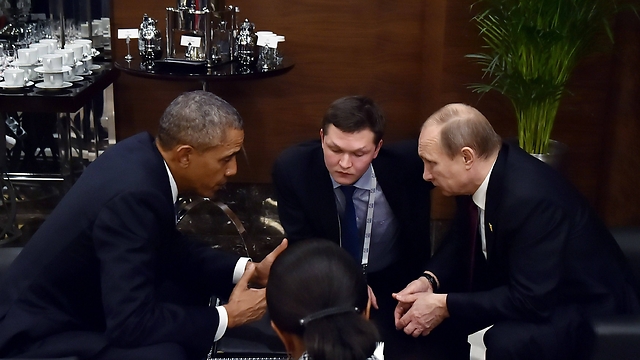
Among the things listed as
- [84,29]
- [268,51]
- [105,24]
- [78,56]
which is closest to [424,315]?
[268,51]

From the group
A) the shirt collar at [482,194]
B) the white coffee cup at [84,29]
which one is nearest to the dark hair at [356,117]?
the shirt collar at [482,194]

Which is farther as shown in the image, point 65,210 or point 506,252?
point 506,252

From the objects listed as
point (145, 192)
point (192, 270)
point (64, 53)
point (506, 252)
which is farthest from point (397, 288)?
point (64, 53)

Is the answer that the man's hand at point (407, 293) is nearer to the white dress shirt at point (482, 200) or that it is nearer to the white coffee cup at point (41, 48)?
the white dress shirt at point (482, 200)

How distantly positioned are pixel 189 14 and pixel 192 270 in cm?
235

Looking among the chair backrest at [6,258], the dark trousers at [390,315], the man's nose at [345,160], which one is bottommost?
the dark trousers at [390,315]

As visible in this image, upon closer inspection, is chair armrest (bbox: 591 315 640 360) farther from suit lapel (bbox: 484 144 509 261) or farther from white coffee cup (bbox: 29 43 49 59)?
white coffee cup (bbox: 29 43 49 59)

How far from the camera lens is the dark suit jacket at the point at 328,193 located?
2789mm

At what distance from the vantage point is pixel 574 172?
489 cm

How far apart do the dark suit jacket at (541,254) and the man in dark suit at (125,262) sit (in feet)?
2.46

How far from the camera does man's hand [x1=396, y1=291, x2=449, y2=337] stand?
8.32 ft

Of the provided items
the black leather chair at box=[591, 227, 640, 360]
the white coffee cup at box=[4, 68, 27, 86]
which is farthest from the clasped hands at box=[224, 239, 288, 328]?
the white coffee cup at box=[4, 68, 27, 86]

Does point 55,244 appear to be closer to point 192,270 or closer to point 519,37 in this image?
point 192,270

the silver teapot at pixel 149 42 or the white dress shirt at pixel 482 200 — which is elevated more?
the silver teapot at pixel 149 42
